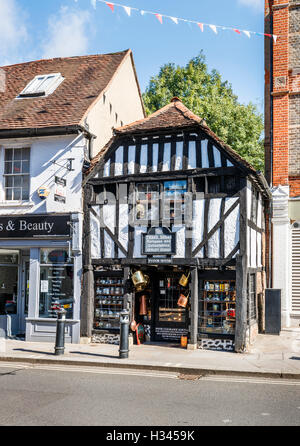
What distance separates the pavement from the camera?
9977 mm

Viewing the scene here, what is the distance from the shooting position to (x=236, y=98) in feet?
99.7

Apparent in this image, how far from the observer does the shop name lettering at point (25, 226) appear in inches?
547

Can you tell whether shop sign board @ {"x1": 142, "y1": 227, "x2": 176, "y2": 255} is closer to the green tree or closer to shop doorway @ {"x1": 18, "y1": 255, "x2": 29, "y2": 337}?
shop doorway @ {"x1": 18, "y1": 255, "x2": 29, "y2": 337}

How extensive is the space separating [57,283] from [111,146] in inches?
169

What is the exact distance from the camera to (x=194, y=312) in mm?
12367

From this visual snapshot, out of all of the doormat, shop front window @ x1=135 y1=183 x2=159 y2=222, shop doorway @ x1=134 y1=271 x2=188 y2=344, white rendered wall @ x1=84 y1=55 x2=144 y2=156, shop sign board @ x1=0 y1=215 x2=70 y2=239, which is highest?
white rendered wall @ x1=84 y1=55 x2=144 y2=156

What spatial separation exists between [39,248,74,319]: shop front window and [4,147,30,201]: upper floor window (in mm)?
2000

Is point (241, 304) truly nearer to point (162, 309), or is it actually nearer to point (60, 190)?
point (162, 309)

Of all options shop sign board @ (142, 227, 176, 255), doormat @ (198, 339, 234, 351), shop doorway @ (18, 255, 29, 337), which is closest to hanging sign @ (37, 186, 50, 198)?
shop doorway @ (18, 255, 29, 337)

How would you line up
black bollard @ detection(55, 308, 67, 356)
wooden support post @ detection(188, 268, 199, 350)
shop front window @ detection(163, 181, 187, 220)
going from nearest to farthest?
black bollard @ detection(55, 308, 67, 356) < wooden support post @ detection(188, 268, 199, 350) < shop front window @ detection(163, 181, 187, 220)

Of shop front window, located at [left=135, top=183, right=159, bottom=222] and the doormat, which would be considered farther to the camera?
shop front window, located at [left=135, top=183, right=159, bottom=222]

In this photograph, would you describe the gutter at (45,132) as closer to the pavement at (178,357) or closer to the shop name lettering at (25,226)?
the shop name lettering at (25,226)

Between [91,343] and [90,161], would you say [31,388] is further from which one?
[90,161]

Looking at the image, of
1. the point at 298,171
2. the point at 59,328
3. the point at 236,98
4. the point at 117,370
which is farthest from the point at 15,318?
the point at 236,98
